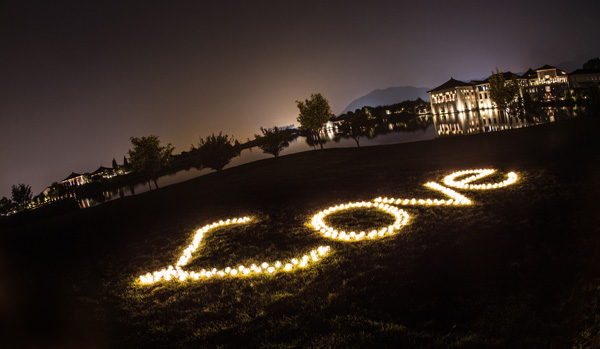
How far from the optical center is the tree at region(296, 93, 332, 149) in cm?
3797

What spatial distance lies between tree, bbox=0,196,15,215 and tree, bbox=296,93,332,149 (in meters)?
59.6

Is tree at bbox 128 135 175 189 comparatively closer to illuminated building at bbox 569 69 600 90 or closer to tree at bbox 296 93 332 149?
tree at bbox 296 93 332 149

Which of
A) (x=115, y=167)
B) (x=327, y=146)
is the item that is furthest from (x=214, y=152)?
(x=115, y=167)

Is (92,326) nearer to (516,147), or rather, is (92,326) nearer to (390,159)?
(390,159)

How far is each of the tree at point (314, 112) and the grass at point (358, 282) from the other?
85.6ft

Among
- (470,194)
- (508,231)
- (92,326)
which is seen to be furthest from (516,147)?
(92,326)

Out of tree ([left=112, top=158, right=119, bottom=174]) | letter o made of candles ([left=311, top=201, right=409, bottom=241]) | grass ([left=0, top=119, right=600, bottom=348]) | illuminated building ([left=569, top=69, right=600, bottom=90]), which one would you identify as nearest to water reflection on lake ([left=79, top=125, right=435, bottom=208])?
letter o made of candles ([left=311, top=201, right=409, bottom=241])

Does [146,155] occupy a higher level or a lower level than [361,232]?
higher

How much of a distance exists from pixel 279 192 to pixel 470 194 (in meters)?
8.90

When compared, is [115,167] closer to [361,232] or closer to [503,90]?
[503,90]

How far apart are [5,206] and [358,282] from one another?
265 ft

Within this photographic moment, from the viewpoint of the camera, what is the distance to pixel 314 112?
1501 inches

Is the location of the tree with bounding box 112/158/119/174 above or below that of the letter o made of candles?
above

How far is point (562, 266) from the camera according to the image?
17.5ft
